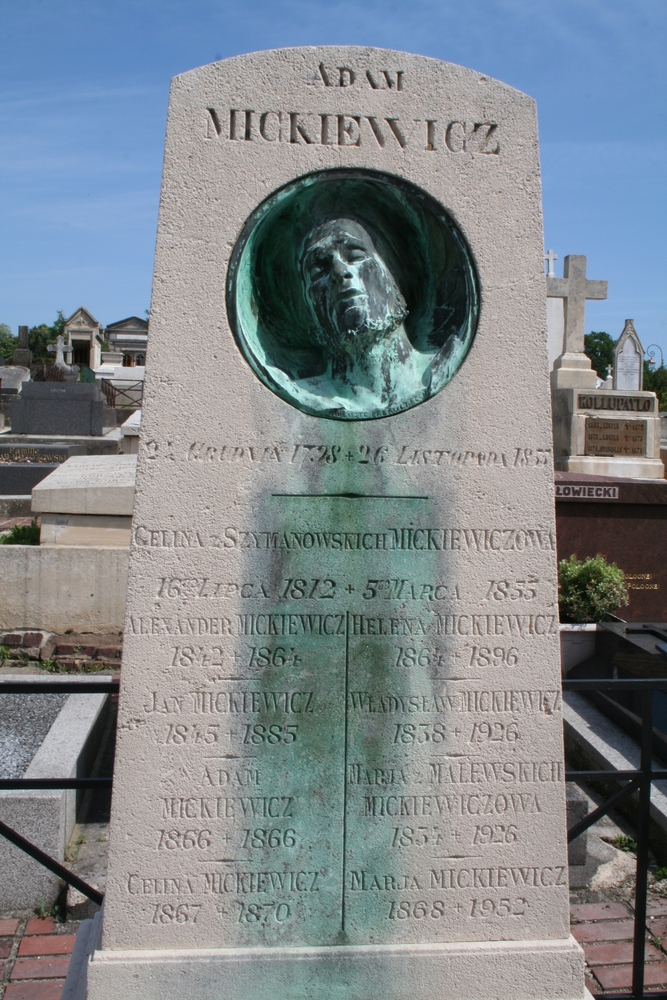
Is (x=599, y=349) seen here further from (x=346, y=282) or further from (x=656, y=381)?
(x=346, y=282)

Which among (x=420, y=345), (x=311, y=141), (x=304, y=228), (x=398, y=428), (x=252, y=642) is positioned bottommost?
(x=252, y=642)

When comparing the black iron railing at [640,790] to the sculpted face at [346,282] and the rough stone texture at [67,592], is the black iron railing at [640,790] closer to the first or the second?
the sculpted face at [346,282]

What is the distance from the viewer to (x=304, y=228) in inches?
97.4

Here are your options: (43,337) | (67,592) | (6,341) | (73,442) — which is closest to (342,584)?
(67,592)

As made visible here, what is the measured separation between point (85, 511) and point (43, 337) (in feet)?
226

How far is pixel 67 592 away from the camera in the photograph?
23.4ft

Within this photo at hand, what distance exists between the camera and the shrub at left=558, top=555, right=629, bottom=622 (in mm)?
6875

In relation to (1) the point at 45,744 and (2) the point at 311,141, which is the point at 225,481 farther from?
(1) the point at 45,744

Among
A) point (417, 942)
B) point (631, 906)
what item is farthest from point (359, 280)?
point (631, 906)

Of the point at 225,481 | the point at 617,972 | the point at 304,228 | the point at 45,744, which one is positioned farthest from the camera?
the point at 45,744

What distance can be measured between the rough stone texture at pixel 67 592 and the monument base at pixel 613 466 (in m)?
7.21

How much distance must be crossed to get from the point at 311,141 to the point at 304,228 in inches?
10.3

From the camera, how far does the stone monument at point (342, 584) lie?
229 cm

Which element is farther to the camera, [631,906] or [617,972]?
[631,906]
